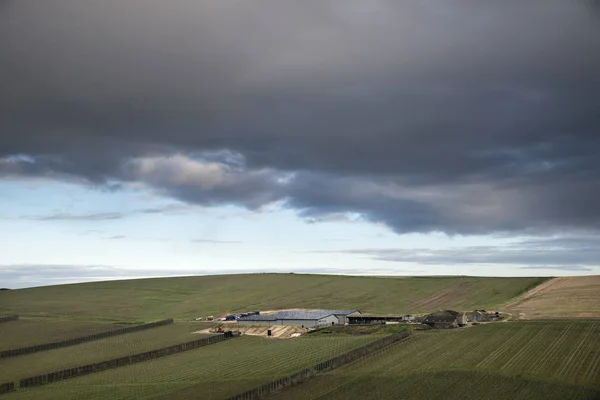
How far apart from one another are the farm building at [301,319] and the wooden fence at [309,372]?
103ft

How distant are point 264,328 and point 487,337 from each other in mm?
45652

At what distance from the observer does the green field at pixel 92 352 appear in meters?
75.1

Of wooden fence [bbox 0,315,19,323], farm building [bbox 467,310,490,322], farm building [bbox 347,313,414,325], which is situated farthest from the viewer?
wooden fence [bbox 0,315,19,323]

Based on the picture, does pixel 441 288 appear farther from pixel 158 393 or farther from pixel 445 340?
pixel 158 393

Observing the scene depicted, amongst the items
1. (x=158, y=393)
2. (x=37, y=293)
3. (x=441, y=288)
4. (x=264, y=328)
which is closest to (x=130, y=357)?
(x=158, y=393)

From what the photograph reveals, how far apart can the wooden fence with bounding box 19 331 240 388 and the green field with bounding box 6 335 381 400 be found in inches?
80.2

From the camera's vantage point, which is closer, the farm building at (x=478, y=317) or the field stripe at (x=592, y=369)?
the field stripe at (x=592, y=369)

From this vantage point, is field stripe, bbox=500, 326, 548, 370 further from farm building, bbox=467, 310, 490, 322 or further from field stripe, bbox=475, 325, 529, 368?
farm building, bbox=467, 310, 490, 322

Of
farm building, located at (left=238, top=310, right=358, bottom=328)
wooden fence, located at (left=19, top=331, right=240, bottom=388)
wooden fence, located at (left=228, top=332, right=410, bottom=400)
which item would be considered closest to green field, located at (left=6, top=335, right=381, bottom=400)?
wooden fence, located at (left=19, top=331, right=240, bottom=388)

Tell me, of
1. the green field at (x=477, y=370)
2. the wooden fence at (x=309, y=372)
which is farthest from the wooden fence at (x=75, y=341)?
the green field at (x=477, y=370)

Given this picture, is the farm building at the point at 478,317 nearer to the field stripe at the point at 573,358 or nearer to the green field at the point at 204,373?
the field stripe at the point at 573,358

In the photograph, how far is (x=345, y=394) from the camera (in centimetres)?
5216

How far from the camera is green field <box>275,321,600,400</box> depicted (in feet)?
167

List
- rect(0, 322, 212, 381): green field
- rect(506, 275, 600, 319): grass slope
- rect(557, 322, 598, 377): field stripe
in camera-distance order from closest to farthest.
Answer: rect(557, 322, 598, 377): field stripe
rect(0, 322, 212, 381): green field
rect(506, 275, 600, 319): grass slope
